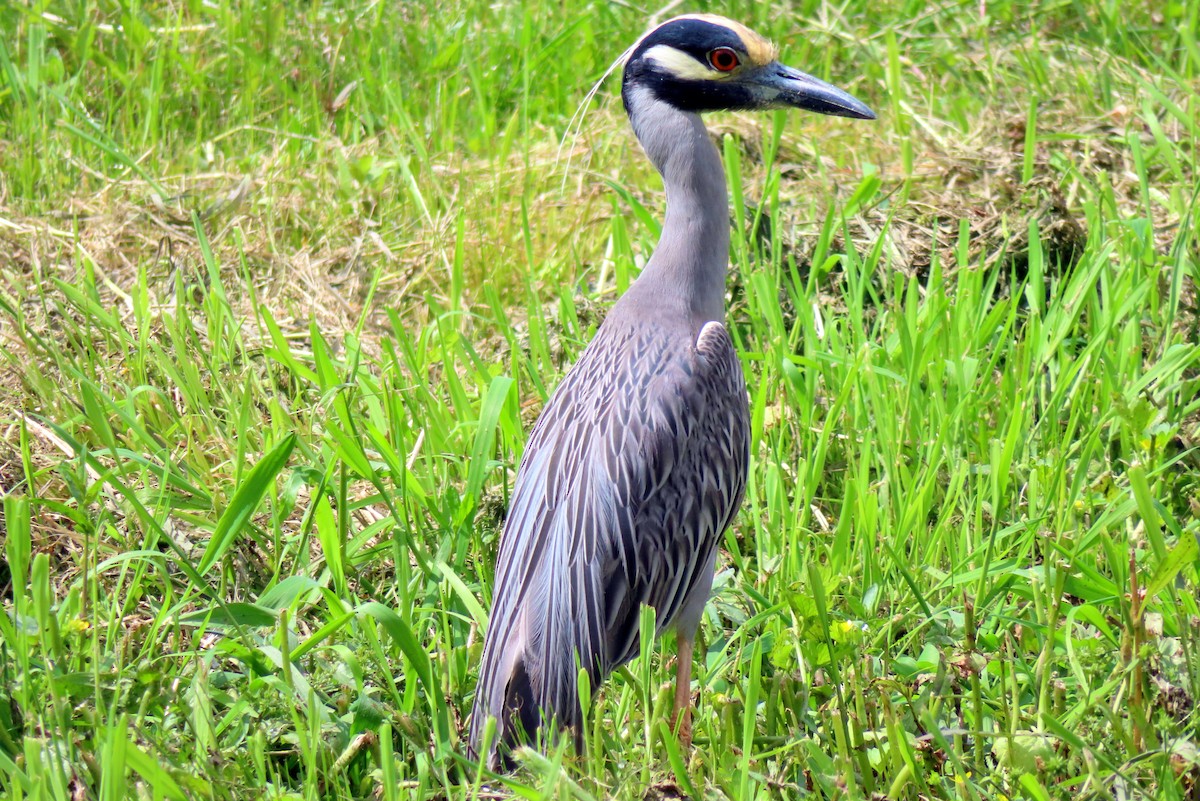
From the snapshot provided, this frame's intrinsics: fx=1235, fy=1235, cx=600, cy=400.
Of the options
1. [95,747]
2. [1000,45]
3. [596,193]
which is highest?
[1000,45]

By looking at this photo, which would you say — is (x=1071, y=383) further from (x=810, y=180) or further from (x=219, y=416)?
(x=219, y=416)

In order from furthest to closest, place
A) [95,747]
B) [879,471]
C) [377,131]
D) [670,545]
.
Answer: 1. [377,131]
2. [879,471]
3. [670,545]
4. [95,747]

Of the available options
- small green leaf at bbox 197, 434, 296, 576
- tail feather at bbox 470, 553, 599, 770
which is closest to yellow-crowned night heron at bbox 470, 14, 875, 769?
tail feather at bbox 470, 553, 599, 770

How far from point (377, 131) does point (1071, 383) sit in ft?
11.0

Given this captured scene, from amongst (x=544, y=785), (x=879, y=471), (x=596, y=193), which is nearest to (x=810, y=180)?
(x=596, y=193)

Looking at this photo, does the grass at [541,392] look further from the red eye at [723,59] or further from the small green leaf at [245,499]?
the red eye at [723,59]

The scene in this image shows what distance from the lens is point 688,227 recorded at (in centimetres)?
335

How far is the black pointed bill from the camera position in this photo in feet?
11.2

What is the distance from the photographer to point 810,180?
513 centimetres

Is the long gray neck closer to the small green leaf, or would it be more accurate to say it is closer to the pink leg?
the pink leg

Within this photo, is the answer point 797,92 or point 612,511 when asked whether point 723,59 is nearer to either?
point 797,92

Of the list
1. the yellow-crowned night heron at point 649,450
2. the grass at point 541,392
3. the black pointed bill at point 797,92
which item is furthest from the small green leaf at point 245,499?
the black pointed bill at point 797,92

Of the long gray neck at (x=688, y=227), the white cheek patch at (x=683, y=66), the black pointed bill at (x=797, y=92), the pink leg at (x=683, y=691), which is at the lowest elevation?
the pink leg at (x=683, y=691)

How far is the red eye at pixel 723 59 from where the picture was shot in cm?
340
